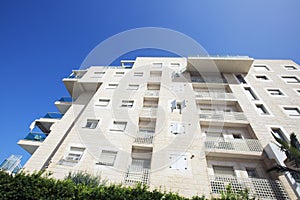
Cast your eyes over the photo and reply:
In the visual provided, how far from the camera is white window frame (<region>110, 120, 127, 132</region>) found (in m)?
10.3

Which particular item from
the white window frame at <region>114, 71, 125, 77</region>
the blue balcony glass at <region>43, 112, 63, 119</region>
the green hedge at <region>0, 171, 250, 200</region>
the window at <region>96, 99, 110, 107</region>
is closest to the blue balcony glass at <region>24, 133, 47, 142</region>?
the blue balcony glass at <region>43, 112, 63, 119</region>

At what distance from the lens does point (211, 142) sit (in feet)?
29.4

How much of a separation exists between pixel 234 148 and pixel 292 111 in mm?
6577

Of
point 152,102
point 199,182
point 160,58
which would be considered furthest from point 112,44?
point 199,182

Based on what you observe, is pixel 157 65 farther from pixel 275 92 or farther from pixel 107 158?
pixel 107 158

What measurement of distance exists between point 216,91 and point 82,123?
42.7ft

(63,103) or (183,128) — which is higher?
(63,103)

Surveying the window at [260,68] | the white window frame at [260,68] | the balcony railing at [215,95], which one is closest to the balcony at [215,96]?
the balcony railing at [215,95]

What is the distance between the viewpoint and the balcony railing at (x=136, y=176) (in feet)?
24.2

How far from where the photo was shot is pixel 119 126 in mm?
10578

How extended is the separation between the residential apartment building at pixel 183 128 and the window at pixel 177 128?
0.07m

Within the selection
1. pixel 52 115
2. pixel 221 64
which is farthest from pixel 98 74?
pixel 221 64

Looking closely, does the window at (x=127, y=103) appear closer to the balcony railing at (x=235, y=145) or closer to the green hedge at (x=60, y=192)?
the balcony railing at (x=235, y=145)

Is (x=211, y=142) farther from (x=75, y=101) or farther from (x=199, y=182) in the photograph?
(x=75, y=101)
